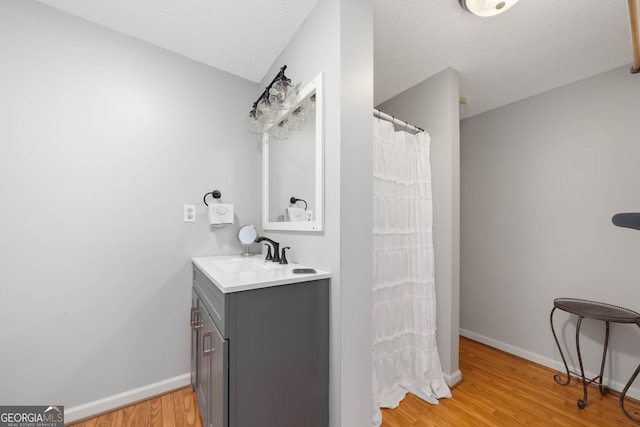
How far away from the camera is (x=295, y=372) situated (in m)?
1.08

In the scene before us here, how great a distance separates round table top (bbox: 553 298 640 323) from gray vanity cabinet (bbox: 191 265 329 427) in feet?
5.89

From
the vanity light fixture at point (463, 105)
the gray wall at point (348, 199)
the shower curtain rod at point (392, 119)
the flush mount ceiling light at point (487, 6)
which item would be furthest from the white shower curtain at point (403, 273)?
the vanity light fixture at point (463, 105)

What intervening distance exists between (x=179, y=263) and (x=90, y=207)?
1.99 ft

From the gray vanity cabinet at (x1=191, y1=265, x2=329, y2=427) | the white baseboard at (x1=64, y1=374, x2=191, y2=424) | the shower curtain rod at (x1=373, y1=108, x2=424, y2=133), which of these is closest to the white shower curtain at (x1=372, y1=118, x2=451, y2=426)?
the shower curtain rod at (x1=373, y1=108, x2=424, y2=133)

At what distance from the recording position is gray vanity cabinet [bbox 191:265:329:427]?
96 cm

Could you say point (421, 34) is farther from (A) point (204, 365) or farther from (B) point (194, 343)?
(B) point (194, 343)

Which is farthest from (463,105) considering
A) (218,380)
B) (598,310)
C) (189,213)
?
(218,380)

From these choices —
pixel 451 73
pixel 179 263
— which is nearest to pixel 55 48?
pixel 179 263

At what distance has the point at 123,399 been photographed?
1.51m

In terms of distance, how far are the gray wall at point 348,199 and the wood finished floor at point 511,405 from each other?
532mm

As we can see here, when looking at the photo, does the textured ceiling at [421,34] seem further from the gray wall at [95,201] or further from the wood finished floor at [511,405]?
the wood finished floor at [511,405]

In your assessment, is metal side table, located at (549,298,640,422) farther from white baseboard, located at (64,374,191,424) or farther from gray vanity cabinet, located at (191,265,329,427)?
white baseboard, located at (64,374,191,424)

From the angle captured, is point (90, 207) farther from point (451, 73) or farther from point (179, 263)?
point (451, 73)

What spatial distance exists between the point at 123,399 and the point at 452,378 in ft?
7.26
